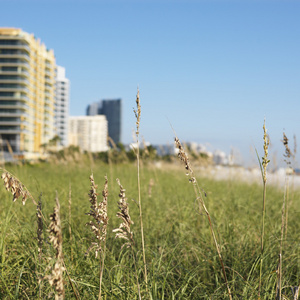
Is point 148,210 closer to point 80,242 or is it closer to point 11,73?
point 80,242

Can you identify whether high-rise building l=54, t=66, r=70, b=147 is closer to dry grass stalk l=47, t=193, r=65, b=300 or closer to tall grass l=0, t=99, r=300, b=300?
tall grass l=0, t=99, r=300, b=300

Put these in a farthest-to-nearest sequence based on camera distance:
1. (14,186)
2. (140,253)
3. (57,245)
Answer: (140,253) < (14,186) < (57,245)

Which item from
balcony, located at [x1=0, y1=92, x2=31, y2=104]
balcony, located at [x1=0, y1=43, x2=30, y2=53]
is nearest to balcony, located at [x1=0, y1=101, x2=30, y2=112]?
balcony, located at [x1=0, y1=92, x2=31, y2=104]

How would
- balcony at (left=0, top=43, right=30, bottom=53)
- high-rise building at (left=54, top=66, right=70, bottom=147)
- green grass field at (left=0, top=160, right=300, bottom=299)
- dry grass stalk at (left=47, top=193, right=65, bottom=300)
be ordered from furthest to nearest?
high-rise building at (left=54, top=66, right=70, bottom=147)
balcony at (left=0, top=43, right=30, bottom=53)
green grass field at (left=0, top=160, right=300, bottom=299)
dry grass stalk at (left=47, top=193, right=65, bottom=300)

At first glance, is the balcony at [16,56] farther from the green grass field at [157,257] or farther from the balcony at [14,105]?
the green grass field at [157,257]

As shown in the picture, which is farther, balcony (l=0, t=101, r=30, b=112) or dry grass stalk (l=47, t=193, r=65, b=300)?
balcony (l=0, t=101, r=30, b=112)

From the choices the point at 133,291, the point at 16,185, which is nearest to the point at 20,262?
the point at 133,291

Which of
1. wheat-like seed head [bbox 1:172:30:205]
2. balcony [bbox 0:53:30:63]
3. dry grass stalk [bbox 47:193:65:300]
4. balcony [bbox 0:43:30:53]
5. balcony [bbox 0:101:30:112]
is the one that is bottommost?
dry grass stalk [bbox 47:193:65:300]

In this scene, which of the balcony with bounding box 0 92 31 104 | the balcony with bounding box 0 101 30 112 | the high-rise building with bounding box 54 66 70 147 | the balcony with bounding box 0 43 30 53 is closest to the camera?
the balcony with bounding box 0 101 30 112

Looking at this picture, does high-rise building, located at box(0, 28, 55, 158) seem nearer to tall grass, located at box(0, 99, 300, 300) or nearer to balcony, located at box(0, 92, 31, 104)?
balcony, located at box(0, 92, 31, 104)

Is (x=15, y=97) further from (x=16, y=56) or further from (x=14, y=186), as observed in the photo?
(x=14, y=186)

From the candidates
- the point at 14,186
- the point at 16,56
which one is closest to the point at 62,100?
the point at 16,56

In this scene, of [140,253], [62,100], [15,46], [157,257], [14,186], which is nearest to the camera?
[14,186]

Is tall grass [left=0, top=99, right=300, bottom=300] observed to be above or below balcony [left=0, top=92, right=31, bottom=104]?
below
